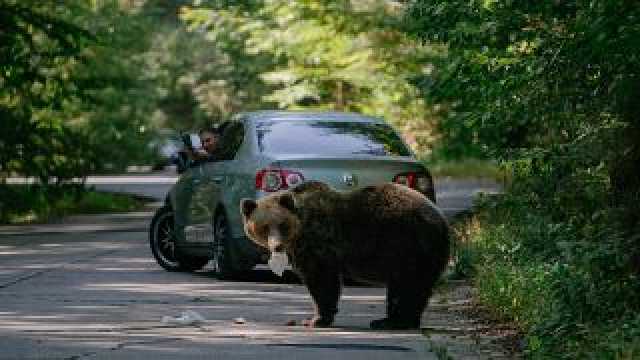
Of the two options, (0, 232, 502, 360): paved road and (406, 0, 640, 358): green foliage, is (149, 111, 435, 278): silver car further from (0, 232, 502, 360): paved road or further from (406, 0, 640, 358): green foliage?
(406, 0, 640, 358): green foliage

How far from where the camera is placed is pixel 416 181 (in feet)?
52.4

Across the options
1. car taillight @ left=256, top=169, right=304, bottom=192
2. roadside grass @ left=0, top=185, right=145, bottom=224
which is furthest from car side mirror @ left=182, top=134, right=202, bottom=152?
roadside grass @ left=0, top=185, right=145, bottom=224

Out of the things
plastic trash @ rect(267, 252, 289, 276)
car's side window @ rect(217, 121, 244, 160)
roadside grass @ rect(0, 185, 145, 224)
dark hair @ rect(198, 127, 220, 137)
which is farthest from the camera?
roadside grass @ rect(0, 185, 145, 224)

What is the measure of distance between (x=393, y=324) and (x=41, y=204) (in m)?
22.7

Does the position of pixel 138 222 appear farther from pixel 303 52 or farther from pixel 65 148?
pixel 303 52

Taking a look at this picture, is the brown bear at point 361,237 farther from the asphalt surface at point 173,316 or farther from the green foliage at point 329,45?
the green foliage at point 329,45

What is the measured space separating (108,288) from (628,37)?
23.8 ft

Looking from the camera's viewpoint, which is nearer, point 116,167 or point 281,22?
point 281,22

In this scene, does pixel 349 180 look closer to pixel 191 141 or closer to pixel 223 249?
pixel 223 249

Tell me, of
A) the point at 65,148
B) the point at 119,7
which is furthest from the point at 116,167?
the point at 65,148

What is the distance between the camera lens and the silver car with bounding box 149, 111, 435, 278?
15617mm

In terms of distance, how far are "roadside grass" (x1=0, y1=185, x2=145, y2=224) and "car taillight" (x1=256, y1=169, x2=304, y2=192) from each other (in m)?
16.3

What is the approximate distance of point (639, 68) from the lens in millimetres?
10312

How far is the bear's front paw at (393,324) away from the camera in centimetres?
1209
